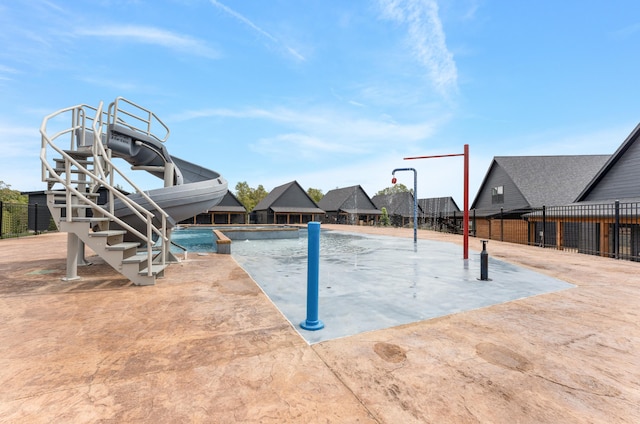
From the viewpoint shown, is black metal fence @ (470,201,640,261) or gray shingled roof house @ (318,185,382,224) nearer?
black metal fence @ (470,201,640,261)

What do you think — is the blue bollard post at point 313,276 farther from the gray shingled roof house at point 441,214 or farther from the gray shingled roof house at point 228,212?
the gray shingled roof house at point 228,212

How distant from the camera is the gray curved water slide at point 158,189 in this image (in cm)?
784

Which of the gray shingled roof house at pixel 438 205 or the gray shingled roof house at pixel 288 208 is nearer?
the gray shingled roof house at pixel 288 208

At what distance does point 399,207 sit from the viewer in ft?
167

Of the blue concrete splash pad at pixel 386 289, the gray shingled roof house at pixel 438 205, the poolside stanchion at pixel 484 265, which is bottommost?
the blue concrete splash pad at pixel 386 289

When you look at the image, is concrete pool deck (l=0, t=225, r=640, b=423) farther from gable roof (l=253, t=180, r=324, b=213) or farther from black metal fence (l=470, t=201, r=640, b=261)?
gable roof (l=253, t=180, r=324, b=213)

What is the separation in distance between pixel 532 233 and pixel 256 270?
19.7 m

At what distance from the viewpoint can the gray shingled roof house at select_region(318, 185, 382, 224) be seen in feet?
168

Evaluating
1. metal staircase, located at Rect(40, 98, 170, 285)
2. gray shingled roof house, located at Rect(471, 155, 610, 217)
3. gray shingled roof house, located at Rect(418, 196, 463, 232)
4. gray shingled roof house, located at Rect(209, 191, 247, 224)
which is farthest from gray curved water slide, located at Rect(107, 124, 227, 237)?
gray shingled roof house, located at Rect(209, 191, 247, 224)

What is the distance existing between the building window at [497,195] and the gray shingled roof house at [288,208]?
26015 millimetres

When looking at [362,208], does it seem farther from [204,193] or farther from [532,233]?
[204,193]

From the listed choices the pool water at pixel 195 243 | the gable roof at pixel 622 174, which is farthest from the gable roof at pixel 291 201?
the gable roof at pixel 622 174

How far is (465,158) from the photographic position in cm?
1026

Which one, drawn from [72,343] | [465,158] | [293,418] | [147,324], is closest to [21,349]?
[72,343]
